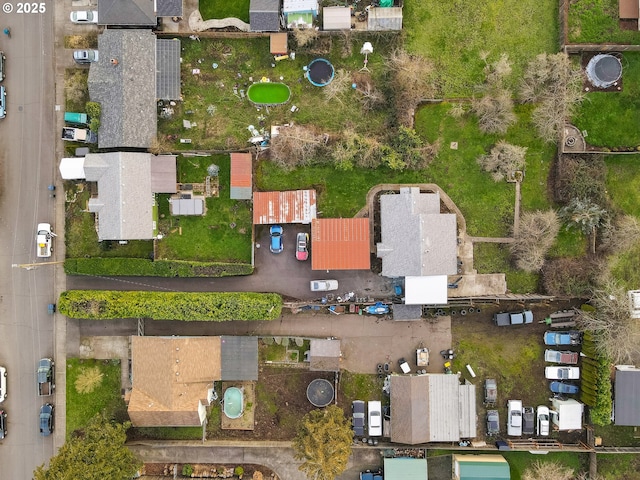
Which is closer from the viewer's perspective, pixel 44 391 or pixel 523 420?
pixel 523 420

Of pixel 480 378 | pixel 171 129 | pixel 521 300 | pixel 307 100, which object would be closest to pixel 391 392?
pixel 480 378

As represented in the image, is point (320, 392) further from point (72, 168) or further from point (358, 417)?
point (72, 168)

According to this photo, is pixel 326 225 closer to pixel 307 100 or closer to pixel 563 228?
pixel 307 100

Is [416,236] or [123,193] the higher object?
[123,193]

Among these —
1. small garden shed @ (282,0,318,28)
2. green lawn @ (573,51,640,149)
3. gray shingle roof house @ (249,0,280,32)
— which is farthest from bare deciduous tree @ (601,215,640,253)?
gray shingle roof house @ (249,0,280,32)

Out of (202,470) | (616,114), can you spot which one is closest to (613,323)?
(616,114)

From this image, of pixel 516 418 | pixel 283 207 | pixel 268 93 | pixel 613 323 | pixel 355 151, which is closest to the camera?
pixel 613 323

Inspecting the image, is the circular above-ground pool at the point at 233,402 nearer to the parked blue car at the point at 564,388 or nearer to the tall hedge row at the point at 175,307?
the tall hedge row at the point at 175,307

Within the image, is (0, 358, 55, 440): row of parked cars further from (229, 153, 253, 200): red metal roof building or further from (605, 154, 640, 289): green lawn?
(605, 154, 640, 289): green lawn
